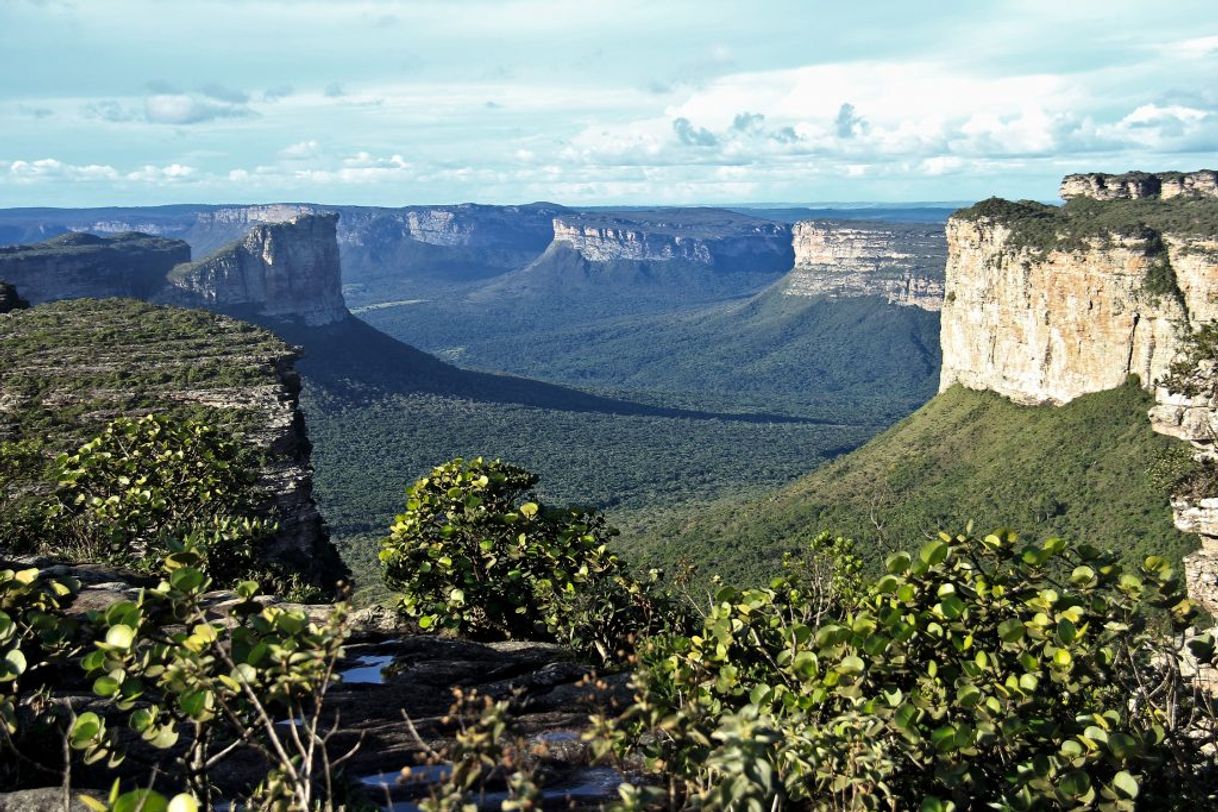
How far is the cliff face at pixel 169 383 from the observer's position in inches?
1171

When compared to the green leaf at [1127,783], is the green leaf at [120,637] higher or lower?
higher

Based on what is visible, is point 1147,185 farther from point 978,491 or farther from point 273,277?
point 273,277

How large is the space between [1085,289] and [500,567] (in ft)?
159

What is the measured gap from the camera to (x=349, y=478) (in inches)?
3103

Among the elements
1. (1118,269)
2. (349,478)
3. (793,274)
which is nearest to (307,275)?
(349,478)

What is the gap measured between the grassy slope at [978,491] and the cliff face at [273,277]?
82408mm

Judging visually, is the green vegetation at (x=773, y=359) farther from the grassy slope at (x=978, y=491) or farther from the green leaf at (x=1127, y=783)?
the green leaf at (x=1127, y=783)

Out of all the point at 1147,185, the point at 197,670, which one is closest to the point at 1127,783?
the point at 197,670

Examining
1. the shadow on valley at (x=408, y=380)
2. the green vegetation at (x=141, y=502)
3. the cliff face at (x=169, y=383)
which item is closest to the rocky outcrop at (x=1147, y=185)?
the cliff face at (x=169, y=383)

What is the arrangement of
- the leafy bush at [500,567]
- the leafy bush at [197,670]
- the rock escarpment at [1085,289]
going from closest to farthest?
the leafy bush at [197,670], the leafy bush at [500,567], the rock escarpment at [1085,289]

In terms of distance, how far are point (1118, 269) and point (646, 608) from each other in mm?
47507

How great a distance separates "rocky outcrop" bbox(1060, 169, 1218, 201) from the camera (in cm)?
6334

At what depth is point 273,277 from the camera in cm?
13338

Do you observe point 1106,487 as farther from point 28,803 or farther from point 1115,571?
point 28,803
